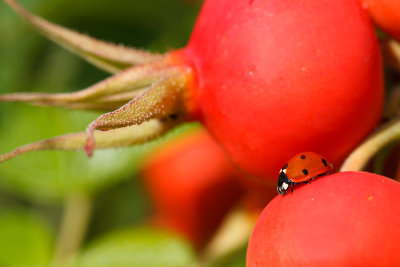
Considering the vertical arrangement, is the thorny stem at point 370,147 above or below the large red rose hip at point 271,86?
below

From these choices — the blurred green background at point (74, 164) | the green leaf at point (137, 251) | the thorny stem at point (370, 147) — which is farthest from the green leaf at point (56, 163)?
the thorny stem at point (370, 147)

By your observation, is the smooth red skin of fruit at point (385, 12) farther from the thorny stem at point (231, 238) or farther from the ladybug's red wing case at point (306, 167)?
the thorny stem at point (231, 238)

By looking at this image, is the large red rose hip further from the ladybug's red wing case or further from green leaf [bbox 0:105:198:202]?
green leaf [bbox 0:105:198:202]

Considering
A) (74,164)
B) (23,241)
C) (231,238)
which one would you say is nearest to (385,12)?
(231,238)

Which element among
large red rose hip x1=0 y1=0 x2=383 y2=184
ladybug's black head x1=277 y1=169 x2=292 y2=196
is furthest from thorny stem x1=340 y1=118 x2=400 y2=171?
ladybug's black head x1=277 y1=169 x2=292 y2=196

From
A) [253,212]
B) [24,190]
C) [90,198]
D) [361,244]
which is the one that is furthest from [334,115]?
[24,190]

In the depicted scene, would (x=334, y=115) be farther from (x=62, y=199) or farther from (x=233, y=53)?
(x=62, y=199)
